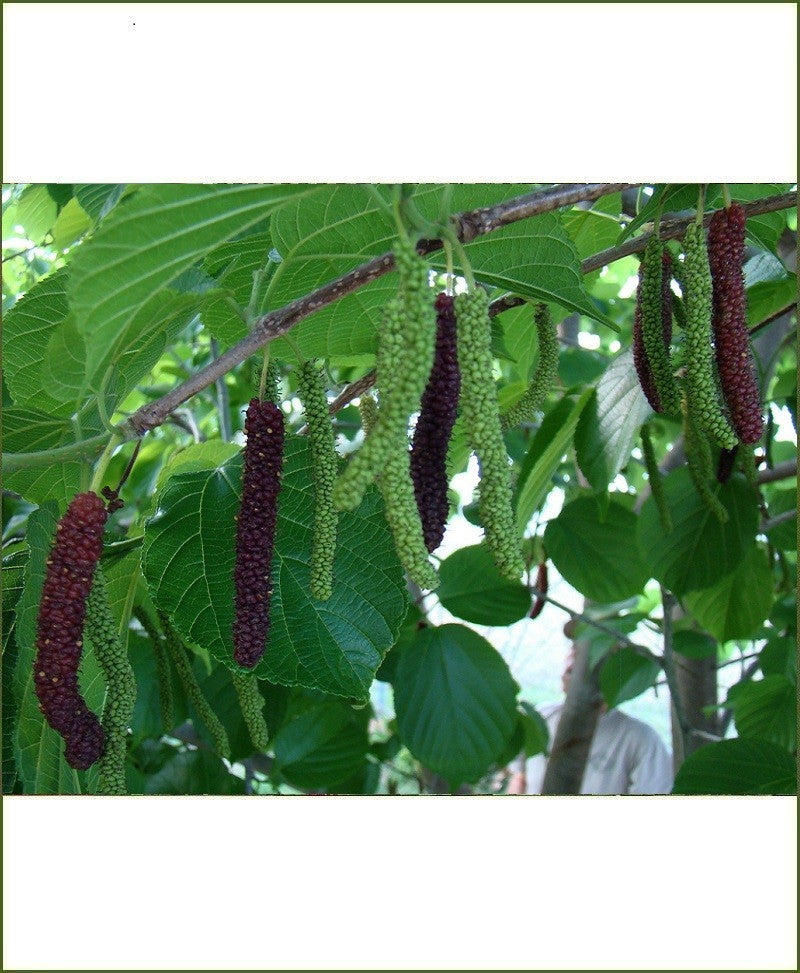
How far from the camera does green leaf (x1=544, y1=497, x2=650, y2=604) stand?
1.19m

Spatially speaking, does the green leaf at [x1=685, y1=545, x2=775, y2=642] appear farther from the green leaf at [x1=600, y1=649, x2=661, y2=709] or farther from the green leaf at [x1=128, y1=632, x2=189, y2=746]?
the green leaf at [x1=128, y1=632, x2=189, y2=746]

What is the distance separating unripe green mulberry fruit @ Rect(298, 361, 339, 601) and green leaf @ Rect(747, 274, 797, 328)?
51cm

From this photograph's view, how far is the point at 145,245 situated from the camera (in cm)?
54

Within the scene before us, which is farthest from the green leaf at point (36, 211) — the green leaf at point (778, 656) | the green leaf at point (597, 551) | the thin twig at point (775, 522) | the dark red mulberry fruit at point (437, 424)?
the green leaf at point (778, 656)

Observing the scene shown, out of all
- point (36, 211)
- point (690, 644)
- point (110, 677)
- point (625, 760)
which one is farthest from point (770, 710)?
point (36, 211)

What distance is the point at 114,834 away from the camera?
37.0 inches

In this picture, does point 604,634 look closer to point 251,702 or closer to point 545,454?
point 545,454

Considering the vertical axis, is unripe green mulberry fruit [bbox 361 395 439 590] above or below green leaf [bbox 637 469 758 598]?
above

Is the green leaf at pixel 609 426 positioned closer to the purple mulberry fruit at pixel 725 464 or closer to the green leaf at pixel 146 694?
the purple mulberry fruit at pixel 725 464

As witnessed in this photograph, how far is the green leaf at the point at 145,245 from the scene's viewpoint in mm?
521

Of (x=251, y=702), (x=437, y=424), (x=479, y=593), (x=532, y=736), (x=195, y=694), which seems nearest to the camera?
(x=437, y=424)

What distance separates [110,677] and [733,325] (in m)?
0.53

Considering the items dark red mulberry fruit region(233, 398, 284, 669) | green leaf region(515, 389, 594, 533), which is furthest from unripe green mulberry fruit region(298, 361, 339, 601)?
green leaf region(515, 389, 594, 533)
